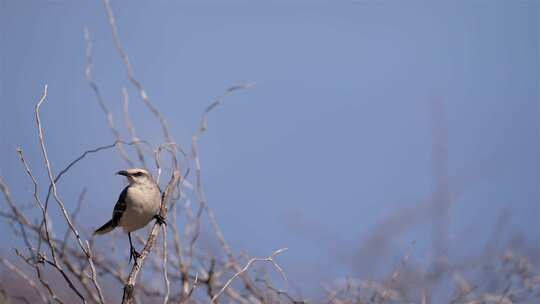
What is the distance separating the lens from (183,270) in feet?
13.2

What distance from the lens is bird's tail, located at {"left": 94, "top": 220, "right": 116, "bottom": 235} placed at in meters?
4.91

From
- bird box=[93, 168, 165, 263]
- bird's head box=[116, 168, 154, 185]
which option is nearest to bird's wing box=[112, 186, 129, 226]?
bird box=[93, 168, 165, 263]

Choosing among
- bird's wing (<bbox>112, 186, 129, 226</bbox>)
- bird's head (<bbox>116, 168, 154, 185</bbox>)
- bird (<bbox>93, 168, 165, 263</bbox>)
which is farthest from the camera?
bird's head (<bbox>116, 168, 154, 185</bbox>)

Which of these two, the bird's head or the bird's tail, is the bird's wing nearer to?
the bird's tail

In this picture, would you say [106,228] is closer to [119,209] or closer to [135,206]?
[119,209]

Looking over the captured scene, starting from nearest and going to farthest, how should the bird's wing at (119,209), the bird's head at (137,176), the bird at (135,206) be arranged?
1. the bird at (135,206)
2. the bird's wing at (119,209)
3. the bird's head at (137,176)

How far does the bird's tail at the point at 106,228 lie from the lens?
491 centimetres

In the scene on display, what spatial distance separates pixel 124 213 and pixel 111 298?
0.82m

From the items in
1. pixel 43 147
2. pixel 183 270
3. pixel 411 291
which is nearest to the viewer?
pixel 43 147

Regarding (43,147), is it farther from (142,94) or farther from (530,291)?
(530,291)

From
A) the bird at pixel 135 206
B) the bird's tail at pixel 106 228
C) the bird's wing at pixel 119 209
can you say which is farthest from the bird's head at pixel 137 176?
the bird's tail at pixel 106 228

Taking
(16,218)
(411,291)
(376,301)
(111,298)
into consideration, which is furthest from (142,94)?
(411,291)

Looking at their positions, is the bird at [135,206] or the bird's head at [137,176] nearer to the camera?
the bird at [135,206]

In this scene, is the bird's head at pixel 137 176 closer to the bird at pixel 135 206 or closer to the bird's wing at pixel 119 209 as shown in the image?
the bird at pixel 135 206
